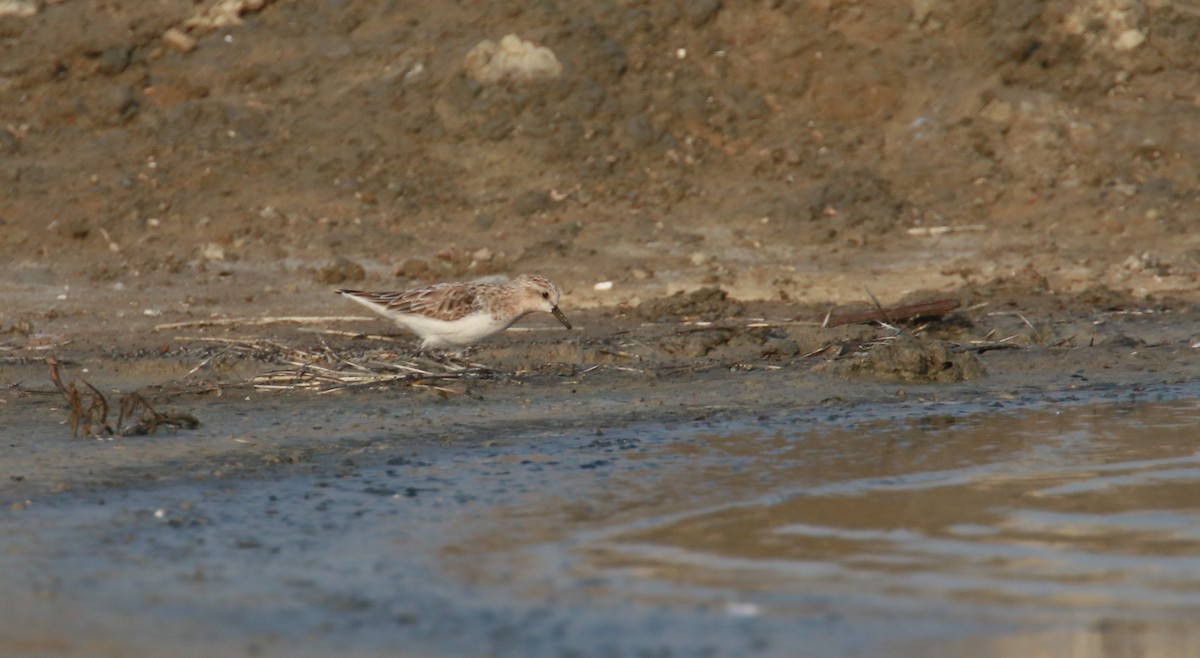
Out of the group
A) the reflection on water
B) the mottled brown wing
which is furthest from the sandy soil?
the reflection on water

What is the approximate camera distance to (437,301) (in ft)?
29.1

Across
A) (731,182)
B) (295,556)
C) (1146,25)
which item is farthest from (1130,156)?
(295,556)

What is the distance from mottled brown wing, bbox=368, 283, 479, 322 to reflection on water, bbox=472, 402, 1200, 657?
2.31m

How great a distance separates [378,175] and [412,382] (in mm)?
4480

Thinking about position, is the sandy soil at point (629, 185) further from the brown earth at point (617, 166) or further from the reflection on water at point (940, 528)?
the reflection on water at point (940, 528)

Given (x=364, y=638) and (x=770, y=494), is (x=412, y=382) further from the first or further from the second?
(x=364, y=638)

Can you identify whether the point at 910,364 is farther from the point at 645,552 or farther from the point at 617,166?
the point at 617,166

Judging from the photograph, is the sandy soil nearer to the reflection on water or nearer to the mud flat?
the mud flat

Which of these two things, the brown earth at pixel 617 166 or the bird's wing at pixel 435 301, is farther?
the brown earth at pixel 617 166

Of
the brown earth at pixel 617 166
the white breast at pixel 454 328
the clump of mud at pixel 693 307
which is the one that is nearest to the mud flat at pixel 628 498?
the white breast at pixel 454 328

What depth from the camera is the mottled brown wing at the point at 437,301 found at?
877cm

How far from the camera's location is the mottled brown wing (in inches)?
345

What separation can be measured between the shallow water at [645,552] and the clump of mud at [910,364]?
1351mm

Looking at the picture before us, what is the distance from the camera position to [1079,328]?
961cm
